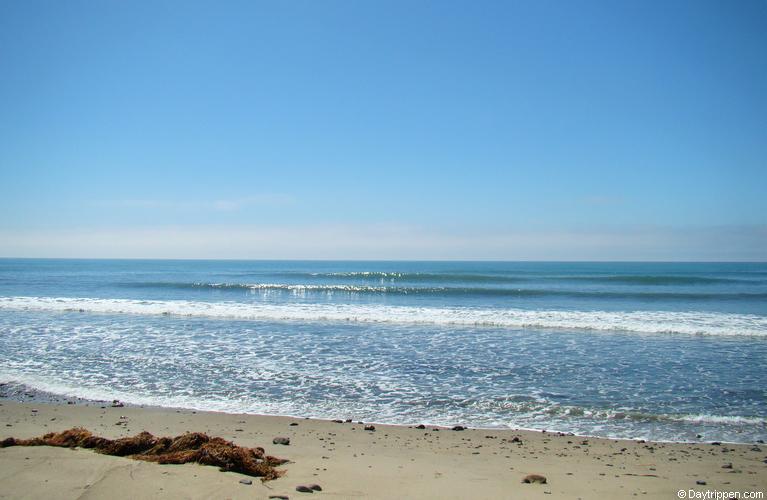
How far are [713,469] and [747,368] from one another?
7.55 m

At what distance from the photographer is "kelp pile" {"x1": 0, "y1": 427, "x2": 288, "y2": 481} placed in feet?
15.3

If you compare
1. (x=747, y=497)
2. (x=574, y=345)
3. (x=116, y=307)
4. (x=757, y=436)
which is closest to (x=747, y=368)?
(x=574, y=345)

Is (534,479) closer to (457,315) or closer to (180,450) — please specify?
(180,450)

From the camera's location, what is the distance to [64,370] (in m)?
10.6

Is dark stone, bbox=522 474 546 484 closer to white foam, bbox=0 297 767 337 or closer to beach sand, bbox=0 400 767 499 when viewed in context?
beach sand, bbox=0 400 767 499

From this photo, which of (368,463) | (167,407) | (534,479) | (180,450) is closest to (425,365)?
(167,407)

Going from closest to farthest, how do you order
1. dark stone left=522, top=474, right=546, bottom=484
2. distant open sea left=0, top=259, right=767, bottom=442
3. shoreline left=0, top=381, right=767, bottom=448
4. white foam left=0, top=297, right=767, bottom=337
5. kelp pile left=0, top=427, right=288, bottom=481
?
kelp pile left=0, top=427, right=288, bottom=481, dark stone left=522, top=474, right=546, bottom=484, shoreline left=0, top=381, right=767, bottom=448, distant open sea left=0, top=259, right=767, bottom=442, white foam left=0, top=297, right=767, bottom=337

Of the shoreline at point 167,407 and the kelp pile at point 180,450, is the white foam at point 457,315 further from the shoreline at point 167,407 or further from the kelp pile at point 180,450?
the kelp pile at point 180,450

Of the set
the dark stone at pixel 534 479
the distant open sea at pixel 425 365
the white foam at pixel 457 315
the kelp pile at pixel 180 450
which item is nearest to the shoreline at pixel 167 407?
the distant open sea at pixel 425 365

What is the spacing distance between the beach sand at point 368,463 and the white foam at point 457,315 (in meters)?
12.0

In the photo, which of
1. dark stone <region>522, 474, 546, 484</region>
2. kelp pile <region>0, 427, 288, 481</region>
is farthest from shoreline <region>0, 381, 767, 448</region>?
kelp pile <region>0, 427, 288, 481</region>

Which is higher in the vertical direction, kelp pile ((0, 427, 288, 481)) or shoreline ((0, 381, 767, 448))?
kelp pile ((0, 427, 288, 481))

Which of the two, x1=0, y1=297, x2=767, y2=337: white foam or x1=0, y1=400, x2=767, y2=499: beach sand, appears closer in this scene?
x1=0, y1=400, x2=767, y2=499: beach sand

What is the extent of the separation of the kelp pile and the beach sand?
0.43ft
